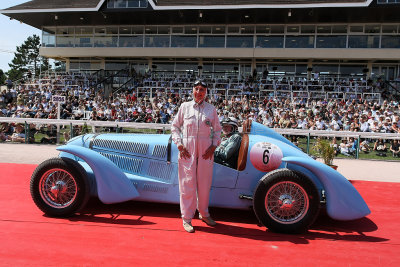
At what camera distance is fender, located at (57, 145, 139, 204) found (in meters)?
4.57

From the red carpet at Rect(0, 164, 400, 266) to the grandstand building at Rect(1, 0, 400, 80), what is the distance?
2095 cm

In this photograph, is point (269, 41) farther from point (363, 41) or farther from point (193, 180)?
point (193, 180)

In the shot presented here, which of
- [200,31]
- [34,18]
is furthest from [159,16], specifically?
[34,18]

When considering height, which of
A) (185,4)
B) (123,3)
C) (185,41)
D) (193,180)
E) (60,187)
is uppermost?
(123,3)

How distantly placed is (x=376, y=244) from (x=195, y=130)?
2.56m

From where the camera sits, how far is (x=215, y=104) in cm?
1998

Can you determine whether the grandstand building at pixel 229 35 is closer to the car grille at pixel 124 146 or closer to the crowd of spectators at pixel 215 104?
the crowd of spectators at pixel 215 104

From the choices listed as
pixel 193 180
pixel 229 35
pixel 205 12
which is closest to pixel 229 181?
pixel 193 180

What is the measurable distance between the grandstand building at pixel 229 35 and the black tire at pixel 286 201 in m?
21.1

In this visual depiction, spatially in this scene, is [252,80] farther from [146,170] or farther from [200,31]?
[146,170]

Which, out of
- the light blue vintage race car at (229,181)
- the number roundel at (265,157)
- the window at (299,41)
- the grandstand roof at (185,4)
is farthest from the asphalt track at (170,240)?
the window at (299,41)

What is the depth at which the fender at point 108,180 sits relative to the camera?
4.57m

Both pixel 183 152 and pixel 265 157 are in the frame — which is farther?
pixel 265 157

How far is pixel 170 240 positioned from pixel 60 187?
1.71m
